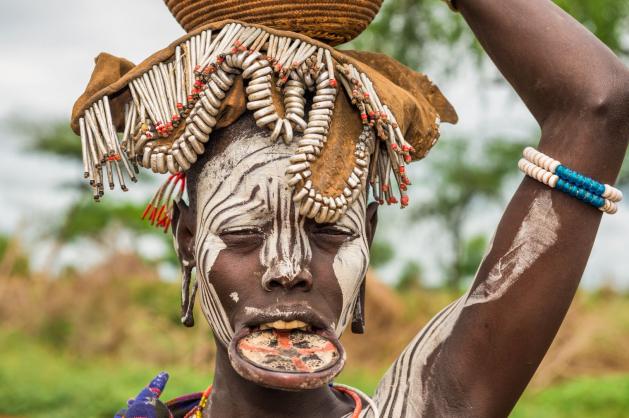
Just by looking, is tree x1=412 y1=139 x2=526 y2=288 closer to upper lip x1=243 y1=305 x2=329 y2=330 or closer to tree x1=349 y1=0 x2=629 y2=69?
tree x1=349 y1=0 x2=629 y2=69

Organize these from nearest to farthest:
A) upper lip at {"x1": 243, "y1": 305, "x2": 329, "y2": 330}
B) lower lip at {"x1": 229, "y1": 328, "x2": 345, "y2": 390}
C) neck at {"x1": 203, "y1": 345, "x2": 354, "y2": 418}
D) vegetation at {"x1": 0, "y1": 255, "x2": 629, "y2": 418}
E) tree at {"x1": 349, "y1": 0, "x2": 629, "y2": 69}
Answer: lower lip at {"x1": 229, "y1": 328, "x2": 345, "y2": 390}
upper lip at {"x1": 243, "y1": 305, "x2": 329, "y2": 330}
neck at {"x1": 203, "y1": 345, "x2": 354, "y2": 418}
tree at {"x1": 349, "y1": 0, "x2": 629, "y2": 69}
vegetation at {"x1": 0, "y1": 255, "x2": 629, "y2": 418}

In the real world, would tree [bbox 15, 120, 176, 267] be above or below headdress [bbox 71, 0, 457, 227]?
below

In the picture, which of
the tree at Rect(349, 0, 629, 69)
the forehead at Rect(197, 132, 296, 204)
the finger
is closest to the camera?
the forehead at Rect(197, 132, 296, 204)

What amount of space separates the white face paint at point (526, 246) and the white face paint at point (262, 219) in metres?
0.38

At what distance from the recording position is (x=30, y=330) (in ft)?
50.8

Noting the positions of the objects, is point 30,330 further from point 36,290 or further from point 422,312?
point 422,312

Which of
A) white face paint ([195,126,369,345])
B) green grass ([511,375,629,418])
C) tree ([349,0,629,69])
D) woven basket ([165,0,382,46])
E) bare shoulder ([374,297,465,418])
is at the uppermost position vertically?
tree ([349,0,629,69])

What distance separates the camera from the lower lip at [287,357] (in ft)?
7.74

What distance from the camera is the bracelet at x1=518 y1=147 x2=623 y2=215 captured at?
2.37 m

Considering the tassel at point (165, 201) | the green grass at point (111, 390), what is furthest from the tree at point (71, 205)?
the tassel at point (165, 201)

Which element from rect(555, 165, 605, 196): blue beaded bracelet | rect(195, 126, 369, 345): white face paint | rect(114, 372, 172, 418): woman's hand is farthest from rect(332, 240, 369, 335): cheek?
rect(114, 372, 172, 418): woman's hand

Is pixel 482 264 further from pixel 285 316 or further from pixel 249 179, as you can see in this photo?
pixel 249 179

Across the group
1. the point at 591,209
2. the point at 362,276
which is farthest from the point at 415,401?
the point at 591,209

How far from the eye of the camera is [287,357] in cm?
242
